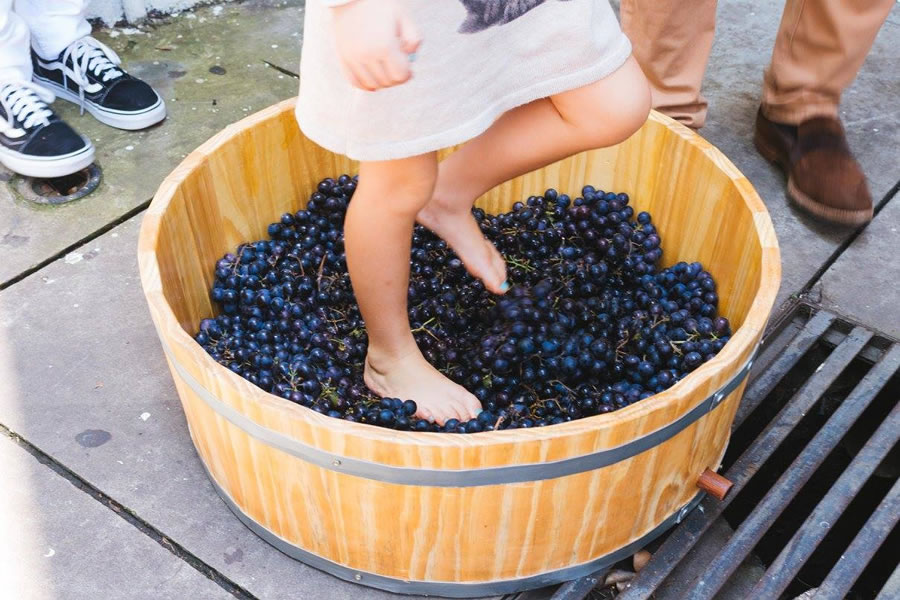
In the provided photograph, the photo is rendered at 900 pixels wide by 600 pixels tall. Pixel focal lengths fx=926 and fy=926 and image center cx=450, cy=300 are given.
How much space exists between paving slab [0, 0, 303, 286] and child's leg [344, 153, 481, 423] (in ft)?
2.93

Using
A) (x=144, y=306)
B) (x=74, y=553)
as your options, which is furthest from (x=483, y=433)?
(x=144, y=306)

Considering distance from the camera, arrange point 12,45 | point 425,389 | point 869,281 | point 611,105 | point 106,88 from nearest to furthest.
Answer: point 611,105 → point 425,389 → point 869,281 → point 12,45 → point 106,88

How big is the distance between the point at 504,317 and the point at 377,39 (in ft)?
2.18

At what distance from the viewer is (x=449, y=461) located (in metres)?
1.18

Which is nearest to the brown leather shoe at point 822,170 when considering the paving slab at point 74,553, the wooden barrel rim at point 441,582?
the wooden barrel rim at point 441,582

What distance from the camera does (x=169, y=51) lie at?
2.63 meters

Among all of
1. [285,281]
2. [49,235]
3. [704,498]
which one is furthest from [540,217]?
[49,235]

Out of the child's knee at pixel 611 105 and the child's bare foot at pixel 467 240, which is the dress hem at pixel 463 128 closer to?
the child's knee at pixel 611 105

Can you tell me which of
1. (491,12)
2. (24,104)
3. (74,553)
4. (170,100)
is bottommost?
(74,553)

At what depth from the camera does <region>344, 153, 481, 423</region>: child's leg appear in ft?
4.31

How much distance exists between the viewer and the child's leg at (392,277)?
1312 mm

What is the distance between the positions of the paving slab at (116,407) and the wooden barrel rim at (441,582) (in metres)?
0.02

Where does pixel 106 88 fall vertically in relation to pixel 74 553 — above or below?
above

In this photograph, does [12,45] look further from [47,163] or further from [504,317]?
[504,317]
